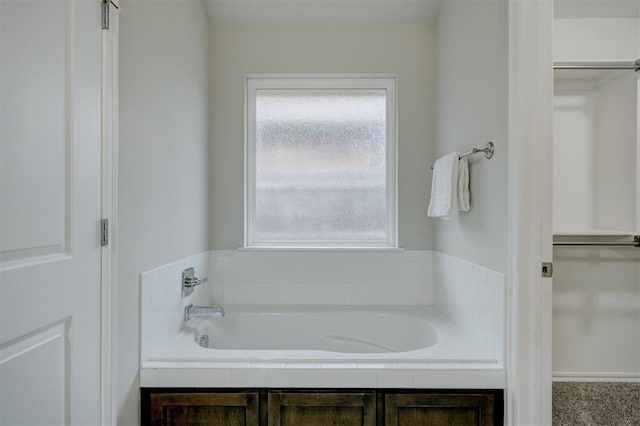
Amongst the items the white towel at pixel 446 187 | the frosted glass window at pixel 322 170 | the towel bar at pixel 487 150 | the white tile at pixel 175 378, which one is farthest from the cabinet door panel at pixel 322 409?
the frosted glass window at pixel 322 170

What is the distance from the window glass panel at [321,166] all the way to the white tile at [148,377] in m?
1.20

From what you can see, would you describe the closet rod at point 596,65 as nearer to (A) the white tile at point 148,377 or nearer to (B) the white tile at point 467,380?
(B) the white tile at point 467,380

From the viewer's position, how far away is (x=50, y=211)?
3.32 feet

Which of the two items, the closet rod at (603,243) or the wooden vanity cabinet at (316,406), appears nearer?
the wooden vanity cabinet at (316,406)

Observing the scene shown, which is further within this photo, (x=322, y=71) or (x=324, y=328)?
(x=322, y=71)

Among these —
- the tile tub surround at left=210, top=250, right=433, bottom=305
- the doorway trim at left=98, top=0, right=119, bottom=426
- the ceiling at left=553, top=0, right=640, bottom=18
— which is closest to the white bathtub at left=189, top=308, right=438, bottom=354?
the tile tub surround at left=210, top=250, right=433, bottom=305

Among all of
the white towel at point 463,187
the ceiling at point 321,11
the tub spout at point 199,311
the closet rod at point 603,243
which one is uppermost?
the ceiling at point 321,11

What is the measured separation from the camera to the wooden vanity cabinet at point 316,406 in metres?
1.48

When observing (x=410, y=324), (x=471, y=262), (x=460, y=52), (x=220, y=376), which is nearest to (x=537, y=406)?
(x=471, y=262)

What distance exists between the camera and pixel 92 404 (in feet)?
3.96

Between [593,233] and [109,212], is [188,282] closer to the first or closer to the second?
[109,212]

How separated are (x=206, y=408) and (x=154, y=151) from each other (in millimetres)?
1036

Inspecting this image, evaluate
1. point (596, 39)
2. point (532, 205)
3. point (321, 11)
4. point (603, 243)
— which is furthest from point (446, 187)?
point (321, 11)

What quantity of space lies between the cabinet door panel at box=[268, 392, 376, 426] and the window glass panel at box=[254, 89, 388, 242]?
1207 mm
